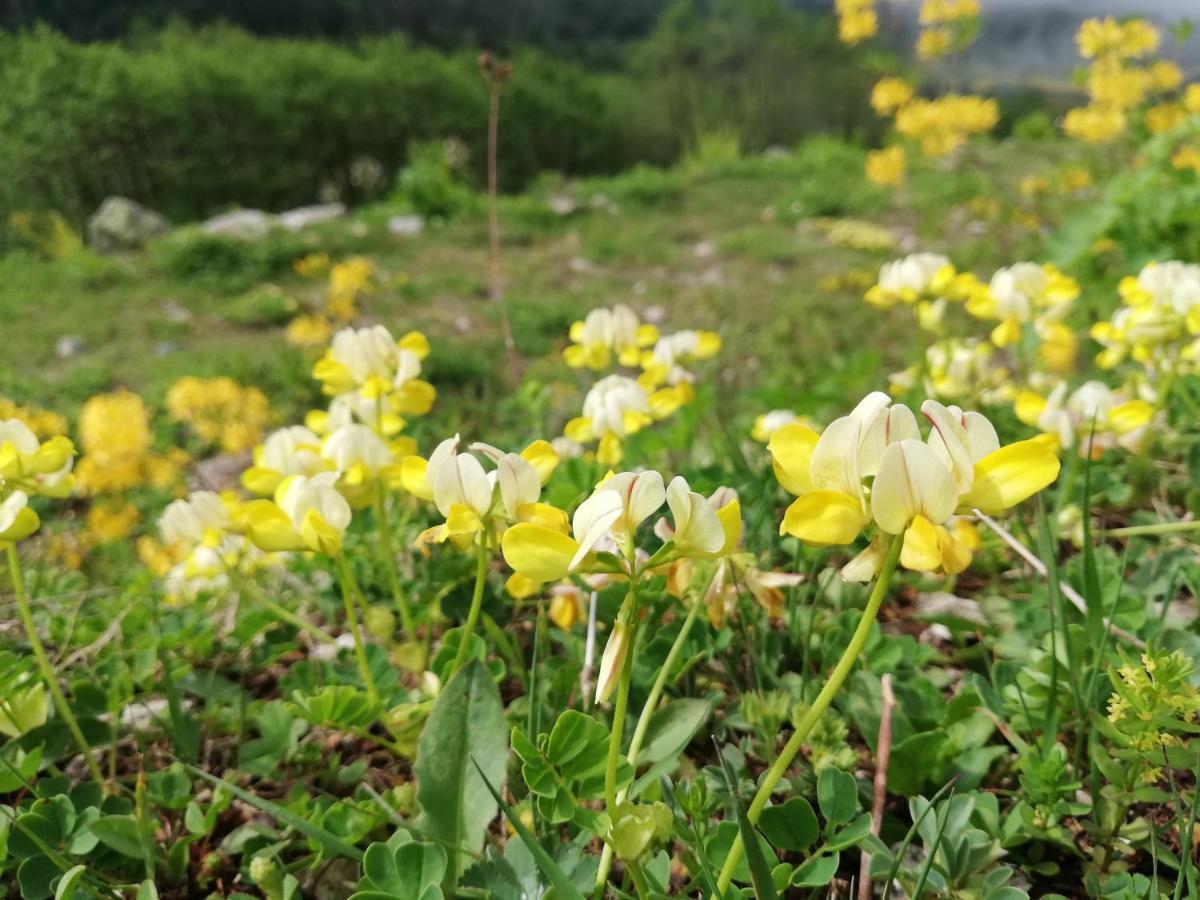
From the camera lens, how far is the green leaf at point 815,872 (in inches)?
25.9

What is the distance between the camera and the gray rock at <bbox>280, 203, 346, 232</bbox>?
29.1ft

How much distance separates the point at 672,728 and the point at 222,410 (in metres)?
3.19

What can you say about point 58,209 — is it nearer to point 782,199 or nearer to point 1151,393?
point 782,199

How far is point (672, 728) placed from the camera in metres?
0.77

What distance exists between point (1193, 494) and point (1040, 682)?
0.63 meters

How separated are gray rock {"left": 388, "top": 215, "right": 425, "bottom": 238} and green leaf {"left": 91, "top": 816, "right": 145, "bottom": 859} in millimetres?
8044

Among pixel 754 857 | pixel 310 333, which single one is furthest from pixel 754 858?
pixel 310 333

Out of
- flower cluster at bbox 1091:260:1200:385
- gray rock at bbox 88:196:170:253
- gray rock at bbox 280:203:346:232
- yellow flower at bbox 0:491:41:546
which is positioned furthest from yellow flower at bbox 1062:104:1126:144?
gray rock at bbox 88:196:170:253

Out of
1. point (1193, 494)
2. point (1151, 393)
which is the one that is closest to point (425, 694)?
point (1193, 494)

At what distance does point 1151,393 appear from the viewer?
5.09 feet

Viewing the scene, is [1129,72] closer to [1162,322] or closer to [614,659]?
[1162,322]

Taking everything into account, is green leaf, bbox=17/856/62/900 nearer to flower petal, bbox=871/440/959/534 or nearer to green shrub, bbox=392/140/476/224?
flower petal, bbox=871/440/959/534

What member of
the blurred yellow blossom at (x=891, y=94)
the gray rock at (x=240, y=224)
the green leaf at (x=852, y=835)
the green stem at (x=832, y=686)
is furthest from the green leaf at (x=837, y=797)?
the gray rock at (x=240, y=224)

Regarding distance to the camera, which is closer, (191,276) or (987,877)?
(987,877)
